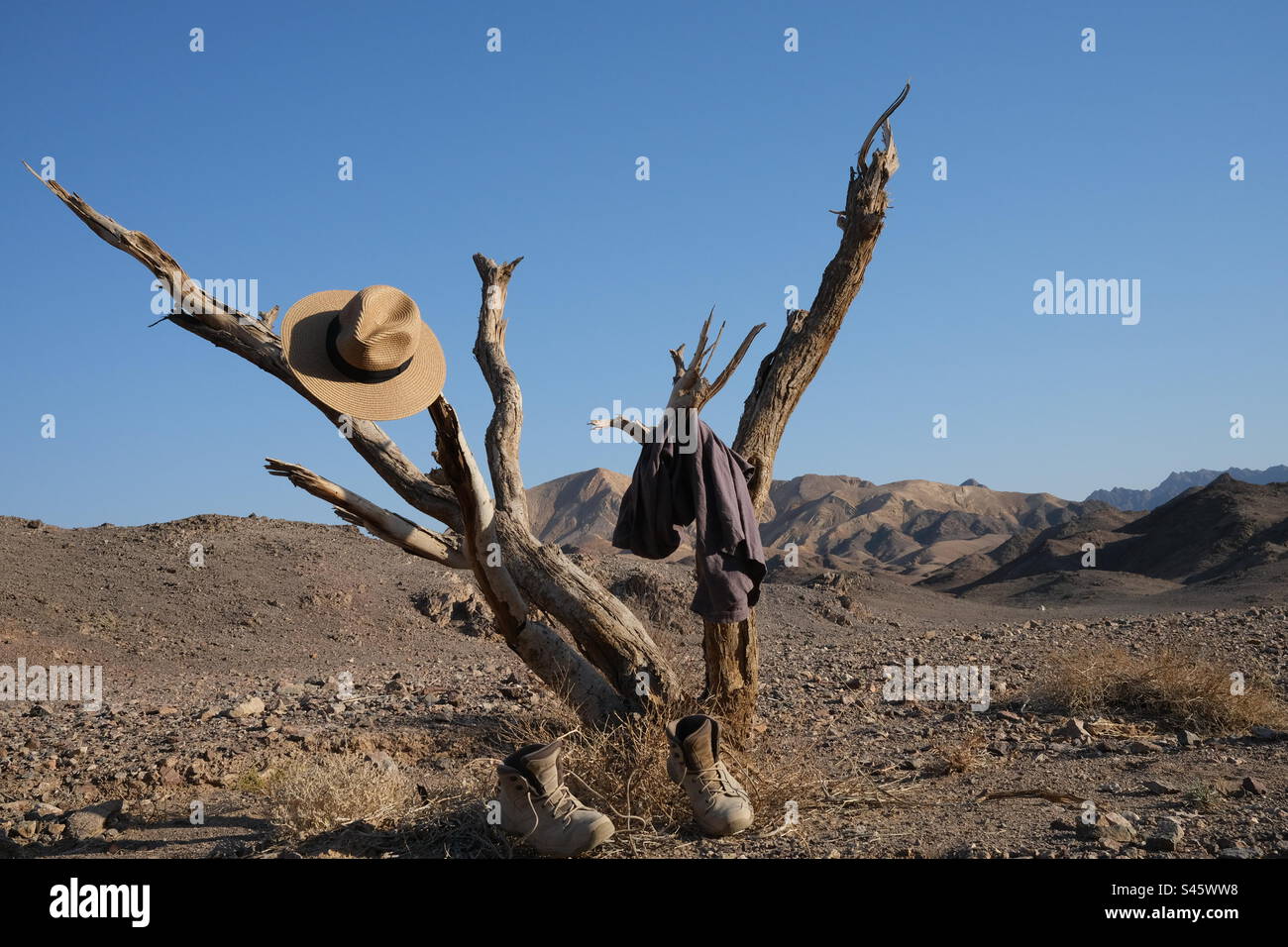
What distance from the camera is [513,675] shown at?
9703 mm

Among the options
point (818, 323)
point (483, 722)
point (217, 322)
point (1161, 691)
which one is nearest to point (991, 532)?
point (1161, 691)

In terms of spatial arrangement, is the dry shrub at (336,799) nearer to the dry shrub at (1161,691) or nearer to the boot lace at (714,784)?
the boot lace at (714,784)

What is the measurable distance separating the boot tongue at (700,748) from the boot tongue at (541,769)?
606 millimetres

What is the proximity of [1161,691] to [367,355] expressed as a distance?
6.33m

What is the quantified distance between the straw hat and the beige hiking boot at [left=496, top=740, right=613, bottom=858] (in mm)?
1535

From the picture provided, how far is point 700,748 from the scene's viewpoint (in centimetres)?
440

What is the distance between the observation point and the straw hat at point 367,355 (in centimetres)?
408

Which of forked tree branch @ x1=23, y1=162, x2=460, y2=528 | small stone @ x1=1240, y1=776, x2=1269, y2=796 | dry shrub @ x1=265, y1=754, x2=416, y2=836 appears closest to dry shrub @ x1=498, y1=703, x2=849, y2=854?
dry shrub @ x1=265, y1=754, x2=416, y2=836

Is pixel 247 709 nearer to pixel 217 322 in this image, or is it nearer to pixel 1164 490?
pixel 217 322

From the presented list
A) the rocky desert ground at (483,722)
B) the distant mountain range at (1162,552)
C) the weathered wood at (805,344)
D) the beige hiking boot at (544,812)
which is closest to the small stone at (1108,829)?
the rocky desert ground at (483,722)
